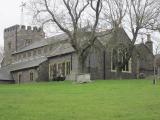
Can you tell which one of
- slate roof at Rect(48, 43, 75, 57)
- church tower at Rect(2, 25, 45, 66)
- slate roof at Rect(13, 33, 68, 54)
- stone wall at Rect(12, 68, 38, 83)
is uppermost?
church tower at Rect(2, 25, 45, 66)

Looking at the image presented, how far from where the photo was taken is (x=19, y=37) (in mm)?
95312

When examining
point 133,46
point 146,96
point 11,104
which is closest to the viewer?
point 11,104

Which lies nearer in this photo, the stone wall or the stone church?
the stone church

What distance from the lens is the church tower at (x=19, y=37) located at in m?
94.8

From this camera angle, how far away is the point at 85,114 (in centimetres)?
2052

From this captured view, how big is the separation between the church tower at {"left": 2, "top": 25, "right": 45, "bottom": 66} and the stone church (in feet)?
24.4

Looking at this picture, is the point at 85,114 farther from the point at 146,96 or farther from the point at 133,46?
the point at 133,46

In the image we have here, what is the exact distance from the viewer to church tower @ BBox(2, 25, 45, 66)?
94.8 metres

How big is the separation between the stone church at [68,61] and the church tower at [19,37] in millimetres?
7423

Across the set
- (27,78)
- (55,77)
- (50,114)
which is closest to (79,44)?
(55,77)

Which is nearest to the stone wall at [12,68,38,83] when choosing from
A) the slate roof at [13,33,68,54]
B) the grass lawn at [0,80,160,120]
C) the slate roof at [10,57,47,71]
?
the slate roof at [10,57,47,71]

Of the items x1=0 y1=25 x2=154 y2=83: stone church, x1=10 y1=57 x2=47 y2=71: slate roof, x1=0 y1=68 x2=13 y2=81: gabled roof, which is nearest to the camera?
x1=0 y1=25 x2=154 y2=83: stone church

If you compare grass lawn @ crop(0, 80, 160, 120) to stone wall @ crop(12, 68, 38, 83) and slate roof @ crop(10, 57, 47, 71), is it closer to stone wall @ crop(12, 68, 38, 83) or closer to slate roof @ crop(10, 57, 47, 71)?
stone wall @ crop(12, 68, 38, 83)

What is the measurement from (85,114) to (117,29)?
123 feet
